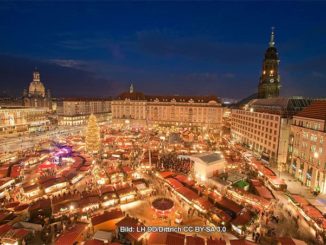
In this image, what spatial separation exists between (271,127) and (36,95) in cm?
13992

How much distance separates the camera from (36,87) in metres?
132

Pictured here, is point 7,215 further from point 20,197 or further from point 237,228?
point 237,228

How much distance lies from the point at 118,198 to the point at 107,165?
13.8m

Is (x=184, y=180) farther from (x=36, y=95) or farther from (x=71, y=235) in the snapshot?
(x=36, y=95)

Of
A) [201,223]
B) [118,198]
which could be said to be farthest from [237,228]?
[118,198]

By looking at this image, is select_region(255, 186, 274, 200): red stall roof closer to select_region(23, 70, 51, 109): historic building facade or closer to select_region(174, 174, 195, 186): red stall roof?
select_region(174, 174, 195, 186): red stall roof

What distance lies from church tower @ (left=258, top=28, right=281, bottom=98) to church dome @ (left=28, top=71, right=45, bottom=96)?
137m

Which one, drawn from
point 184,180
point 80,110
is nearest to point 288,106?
point 184,180

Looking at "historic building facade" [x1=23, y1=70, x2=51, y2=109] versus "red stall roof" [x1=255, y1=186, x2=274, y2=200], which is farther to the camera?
"historic building facade" [x1=23, y1=70, x2=51, y2=109]

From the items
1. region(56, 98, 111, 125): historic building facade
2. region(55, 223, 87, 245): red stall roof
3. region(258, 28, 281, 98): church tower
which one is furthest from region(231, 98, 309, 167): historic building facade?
region(56, 98, 111, 125): historic building facade

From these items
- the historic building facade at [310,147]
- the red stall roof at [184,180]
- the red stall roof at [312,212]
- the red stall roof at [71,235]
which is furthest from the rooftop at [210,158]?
the red stall roof at [71,235]

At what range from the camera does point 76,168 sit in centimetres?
3198

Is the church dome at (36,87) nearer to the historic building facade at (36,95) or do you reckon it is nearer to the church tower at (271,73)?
the historic building facade at (36,95)

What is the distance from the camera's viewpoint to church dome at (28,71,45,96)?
130812 millimetres
